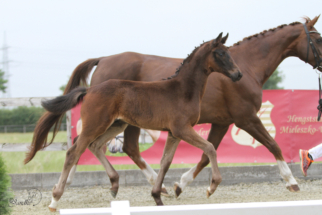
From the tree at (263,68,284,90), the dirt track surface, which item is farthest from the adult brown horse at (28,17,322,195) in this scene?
the tree at (263,68,284,90)

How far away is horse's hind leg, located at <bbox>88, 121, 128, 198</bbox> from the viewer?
13.1 feet

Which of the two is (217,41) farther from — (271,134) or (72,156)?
(271,134)

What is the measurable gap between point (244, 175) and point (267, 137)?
1577 millimetres

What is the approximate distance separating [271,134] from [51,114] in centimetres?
381

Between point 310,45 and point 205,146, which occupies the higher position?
point 310,45

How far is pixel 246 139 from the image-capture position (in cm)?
606

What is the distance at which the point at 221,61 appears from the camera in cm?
358

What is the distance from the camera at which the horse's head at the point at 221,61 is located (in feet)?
11.6

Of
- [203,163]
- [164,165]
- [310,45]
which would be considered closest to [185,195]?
[203,163]

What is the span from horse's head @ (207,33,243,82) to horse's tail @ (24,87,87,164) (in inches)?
56.7

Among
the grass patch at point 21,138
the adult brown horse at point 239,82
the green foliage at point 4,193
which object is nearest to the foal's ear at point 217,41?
the adult brown horse at point 239,82

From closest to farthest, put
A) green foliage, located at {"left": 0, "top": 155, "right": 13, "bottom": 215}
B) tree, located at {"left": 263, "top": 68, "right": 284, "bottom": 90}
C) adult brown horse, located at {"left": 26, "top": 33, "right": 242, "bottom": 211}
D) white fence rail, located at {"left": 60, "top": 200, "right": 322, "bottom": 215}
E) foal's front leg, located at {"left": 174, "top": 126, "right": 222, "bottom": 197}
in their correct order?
white fence rail, located at {"left": 60, "top": 200, "right": 322, "bottom": 215}, green foliage, located at {"left": 0, "top": 155, "right": 13, "bottom": 215}, foal's front leg, located at {"left": 174, "top": 126, "right": 222, "bottom": 197}, adult brown horse, located at {"left": 26, "top": 33, "right": 242, "bottom": 211}, tree, located at {"left": 263, "top": 68, "right": 284, "bottom": 90}

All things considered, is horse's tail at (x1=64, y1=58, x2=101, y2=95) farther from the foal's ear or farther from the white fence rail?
the white fence rail

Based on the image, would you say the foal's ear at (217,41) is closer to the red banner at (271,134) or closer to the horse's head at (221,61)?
the horse's head at (221,61)
